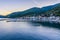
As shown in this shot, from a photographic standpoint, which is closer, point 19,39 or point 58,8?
point 19,39

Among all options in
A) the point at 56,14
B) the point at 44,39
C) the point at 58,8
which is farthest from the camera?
the point at 58,8

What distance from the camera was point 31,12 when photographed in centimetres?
7594

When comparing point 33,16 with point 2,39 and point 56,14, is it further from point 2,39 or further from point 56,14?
point 2,39

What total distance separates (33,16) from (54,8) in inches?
452

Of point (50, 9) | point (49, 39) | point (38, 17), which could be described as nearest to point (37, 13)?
point (38, 17)

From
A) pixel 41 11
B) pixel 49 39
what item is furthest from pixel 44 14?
pixel 49 39

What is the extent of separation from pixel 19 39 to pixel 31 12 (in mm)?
59500

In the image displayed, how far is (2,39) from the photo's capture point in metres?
17.0

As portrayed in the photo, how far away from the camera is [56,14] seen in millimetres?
72188

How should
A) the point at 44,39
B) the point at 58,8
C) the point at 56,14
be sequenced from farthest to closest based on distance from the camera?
the point at 58,8, the point at 56,14, the point at 44,39

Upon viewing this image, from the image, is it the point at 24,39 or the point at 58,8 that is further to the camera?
the point at 58,8

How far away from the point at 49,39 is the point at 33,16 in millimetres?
64664

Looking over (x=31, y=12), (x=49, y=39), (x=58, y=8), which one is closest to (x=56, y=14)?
(x=58, y=8)

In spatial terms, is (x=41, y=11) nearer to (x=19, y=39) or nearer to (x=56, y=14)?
(x=56, y=14)
